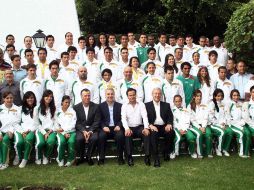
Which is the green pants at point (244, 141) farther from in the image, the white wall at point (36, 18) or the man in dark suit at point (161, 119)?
the white wall at point (36, 18)

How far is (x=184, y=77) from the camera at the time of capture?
382 inches

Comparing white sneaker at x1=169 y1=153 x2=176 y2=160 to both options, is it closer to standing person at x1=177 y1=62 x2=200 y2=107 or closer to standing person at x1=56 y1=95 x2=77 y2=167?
standing person at x1=177 y1=62 x2=200 y2=107

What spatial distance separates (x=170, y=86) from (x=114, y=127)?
1609 millimetres

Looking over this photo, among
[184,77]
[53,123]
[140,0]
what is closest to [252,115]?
[184,77]

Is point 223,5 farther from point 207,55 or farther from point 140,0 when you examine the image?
point 207,55

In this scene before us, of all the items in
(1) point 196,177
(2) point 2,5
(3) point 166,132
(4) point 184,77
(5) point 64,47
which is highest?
(2) point 2,5

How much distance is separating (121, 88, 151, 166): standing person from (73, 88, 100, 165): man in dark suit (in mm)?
534

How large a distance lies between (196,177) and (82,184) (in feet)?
6.08

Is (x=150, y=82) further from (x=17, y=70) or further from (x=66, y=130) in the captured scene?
(x=17, y=70)

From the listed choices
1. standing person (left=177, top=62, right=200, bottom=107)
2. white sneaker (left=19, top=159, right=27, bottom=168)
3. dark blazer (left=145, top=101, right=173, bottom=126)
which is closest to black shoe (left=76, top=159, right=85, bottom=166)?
white sneaker (left=19, top=159, right=27, bottom=168)

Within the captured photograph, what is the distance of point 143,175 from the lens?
295 inches

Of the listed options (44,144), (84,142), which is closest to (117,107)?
(84,142)

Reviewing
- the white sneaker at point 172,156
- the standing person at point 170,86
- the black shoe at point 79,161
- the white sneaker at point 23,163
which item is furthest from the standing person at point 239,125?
the white sneaker at point 23,163

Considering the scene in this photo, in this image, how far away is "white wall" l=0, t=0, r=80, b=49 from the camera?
559 inches
